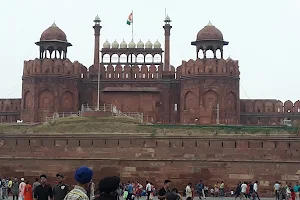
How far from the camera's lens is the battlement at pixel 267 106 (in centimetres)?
4641

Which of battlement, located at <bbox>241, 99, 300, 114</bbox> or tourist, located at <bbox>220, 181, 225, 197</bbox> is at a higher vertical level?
battlement, located at <bbox>241, 99, 300, 114</bbox>

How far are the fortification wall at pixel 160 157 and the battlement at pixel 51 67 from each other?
35.9 ft

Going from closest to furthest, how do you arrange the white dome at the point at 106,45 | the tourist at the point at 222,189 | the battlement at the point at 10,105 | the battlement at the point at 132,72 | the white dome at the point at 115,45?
the tourist at the point at 222,189 < the battlement at the point at 132,72 < the battlement at the point at 10,105 < the white dome at the point at 115,45 < the white dome at the point at 106,45

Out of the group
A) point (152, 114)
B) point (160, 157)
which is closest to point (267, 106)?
point (152, 114)

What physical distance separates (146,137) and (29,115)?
46.5ft

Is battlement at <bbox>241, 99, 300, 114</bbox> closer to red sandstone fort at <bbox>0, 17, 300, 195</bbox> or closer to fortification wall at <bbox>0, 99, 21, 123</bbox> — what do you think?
red sandstone fort at <bbox>0, 17, 300, 195</bbox>

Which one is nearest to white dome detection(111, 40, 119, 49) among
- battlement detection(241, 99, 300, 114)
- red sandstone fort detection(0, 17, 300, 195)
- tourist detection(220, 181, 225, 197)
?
red sandstone fort detection(0, 17, 300, 195)

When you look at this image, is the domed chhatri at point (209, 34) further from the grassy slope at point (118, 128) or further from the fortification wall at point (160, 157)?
the fortification wall at point (160, 157)

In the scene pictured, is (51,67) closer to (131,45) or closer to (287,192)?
(131,45)

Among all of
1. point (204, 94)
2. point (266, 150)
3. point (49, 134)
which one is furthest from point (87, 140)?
point (204, 94)

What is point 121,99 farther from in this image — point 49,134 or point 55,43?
point 49,134

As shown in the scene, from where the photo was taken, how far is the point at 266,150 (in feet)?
107

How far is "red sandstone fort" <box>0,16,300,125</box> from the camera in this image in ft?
144

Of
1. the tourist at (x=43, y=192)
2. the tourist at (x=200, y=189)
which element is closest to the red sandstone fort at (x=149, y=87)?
the tourist at (x=200, y=189)
